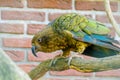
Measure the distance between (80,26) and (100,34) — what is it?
8 centimetres

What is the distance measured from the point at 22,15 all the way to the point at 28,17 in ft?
0.10

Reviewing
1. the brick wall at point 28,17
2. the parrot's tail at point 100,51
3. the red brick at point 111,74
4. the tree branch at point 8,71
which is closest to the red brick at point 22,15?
the brick wall at point 28,17

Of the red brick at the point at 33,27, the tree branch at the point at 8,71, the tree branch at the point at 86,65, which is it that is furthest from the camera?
the red brick at the point at 33,27

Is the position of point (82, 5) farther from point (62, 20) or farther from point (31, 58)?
point (62, 20)

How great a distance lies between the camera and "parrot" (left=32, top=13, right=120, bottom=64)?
799 millimetres

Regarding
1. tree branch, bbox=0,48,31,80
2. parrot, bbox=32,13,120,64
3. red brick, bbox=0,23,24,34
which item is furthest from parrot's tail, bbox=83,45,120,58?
red brick, bbox=0,23,24,34

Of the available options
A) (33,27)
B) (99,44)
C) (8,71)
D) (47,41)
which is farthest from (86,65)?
(33,27)

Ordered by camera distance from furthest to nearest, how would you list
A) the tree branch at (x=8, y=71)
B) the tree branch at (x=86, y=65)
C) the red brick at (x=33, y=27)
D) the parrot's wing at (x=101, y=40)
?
the red brick at (x=33, y=27) → the parrot's wing at (x=101, y=40) → the tree branch at (x=86, y=65) → the tree branch at (x=8, y=71)

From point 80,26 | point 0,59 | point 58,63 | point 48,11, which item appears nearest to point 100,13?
point 48,11

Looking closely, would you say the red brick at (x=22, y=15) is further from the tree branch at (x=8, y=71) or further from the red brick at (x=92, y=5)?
the tree branch at (x=8, y=71)

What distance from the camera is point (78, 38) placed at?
852 millimetres

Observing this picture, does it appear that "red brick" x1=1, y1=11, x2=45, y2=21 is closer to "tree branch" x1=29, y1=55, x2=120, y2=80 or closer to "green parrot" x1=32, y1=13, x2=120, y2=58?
"green parrot" x1=32, y1=13, x2=120, y2=58

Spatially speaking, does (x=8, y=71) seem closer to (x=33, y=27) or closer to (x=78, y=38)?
(x=78, y=38)

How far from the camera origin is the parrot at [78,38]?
0.80 meters
